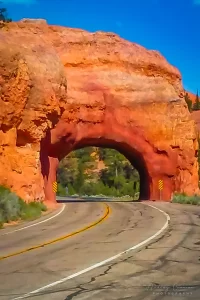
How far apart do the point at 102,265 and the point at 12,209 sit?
12604 mm

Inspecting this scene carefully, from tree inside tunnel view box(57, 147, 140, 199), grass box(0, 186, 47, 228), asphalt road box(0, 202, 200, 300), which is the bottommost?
asphalt road box(0, 202, 200, 300)

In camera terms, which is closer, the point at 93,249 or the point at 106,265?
the point at 106,265

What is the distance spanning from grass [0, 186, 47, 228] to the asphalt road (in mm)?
3893

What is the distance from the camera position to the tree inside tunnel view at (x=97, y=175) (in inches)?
2854

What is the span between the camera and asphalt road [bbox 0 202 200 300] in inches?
303

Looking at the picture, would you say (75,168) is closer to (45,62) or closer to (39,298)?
(45,62)

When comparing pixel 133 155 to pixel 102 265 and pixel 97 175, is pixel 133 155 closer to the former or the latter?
pixel 102 265

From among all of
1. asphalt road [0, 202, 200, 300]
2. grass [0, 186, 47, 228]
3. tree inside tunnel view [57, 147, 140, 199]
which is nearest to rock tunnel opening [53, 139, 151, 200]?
grass [0, 186, 47, 228]

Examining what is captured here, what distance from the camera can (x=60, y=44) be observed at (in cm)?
4459

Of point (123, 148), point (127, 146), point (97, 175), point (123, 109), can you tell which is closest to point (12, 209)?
point (127, 146)

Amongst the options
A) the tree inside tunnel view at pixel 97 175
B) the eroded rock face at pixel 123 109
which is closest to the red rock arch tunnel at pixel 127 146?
the eroded rock face at pixel 123 109

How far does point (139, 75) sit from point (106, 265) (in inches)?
1471

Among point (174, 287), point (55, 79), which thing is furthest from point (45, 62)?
point (174, 287)

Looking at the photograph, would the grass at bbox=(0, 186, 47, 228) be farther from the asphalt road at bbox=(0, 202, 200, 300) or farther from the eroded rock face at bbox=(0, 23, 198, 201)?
the eroded rock face at bbox=(0, 23, 198, 201)
